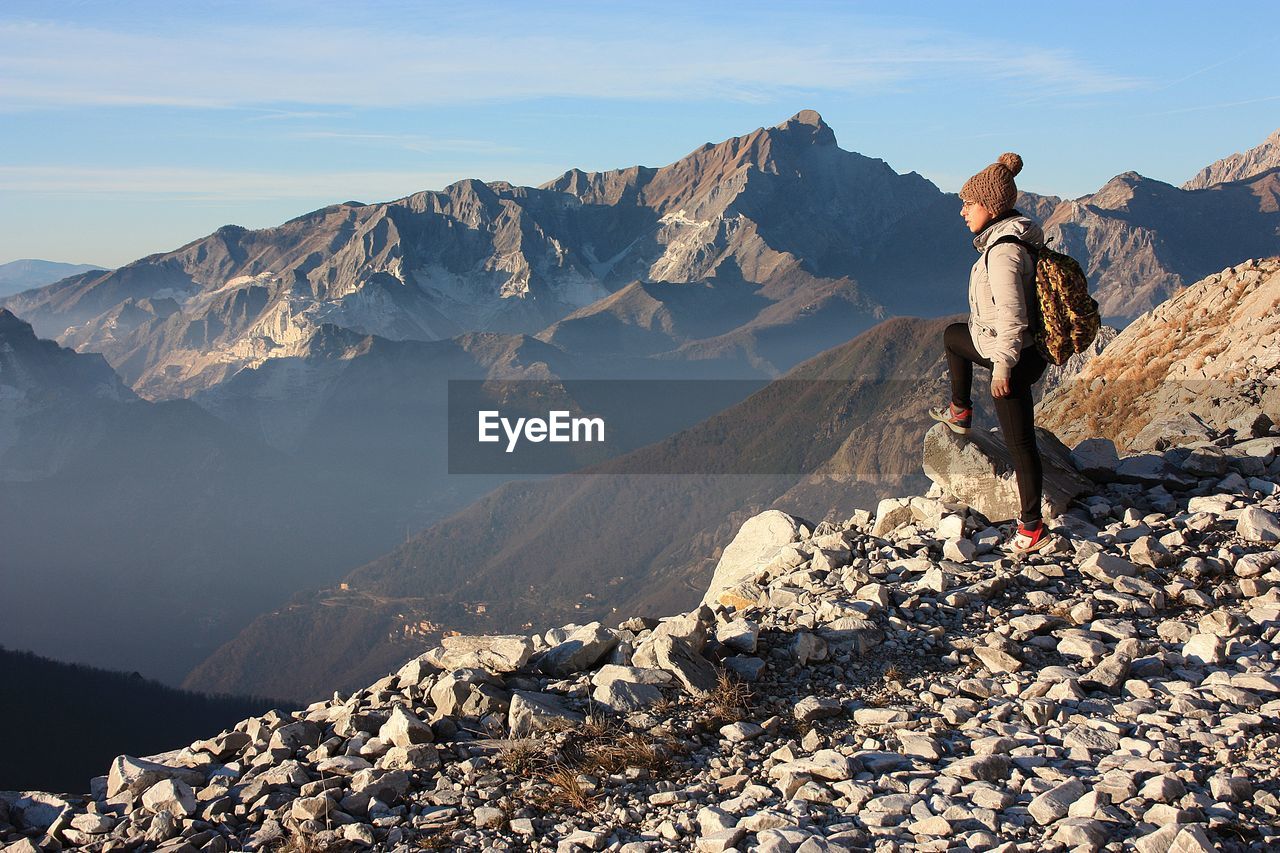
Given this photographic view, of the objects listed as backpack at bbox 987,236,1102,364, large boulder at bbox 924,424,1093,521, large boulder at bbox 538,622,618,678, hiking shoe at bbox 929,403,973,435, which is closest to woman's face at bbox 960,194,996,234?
backpack at bbox 987,236,1102,364

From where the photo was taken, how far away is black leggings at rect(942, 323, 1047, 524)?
9.07m

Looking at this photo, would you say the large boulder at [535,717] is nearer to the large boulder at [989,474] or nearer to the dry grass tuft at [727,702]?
the dry grass tuft at [727,702]

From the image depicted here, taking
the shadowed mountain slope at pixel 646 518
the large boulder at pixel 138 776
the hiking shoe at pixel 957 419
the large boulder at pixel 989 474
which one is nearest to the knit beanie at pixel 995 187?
the hiking shoe at pixel 957 419

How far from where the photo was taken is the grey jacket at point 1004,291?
28.5ft

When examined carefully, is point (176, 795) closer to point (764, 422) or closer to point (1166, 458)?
point (1166, 458)

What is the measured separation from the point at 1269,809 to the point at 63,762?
55.7m

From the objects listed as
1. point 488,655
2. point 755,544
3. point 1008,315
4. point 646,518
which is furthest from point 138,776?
point 646,518

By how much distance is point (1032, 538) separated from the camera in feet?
32.1

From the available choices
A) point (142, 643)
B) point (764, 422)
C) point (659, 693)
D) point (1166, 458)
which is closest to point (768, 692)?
point (659, 693)

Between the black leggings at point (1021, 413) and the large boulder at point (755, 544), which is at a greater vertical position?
the black leggings at point (1021, 413)

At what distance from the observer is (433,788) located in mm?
6488

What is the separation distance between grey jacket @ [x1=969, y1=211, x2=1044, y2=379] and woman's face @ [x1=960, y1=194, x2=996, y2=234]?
0.09 metres

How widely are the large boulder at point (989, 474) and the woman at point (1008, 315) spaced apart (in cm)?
89

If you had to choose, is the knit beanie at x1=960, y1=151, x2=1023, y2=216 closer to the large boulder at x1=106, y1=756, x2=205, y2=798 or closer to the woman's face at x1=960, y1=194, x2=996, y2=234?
the woman's face at x1=960, y1=194, x2=996, y2=234
